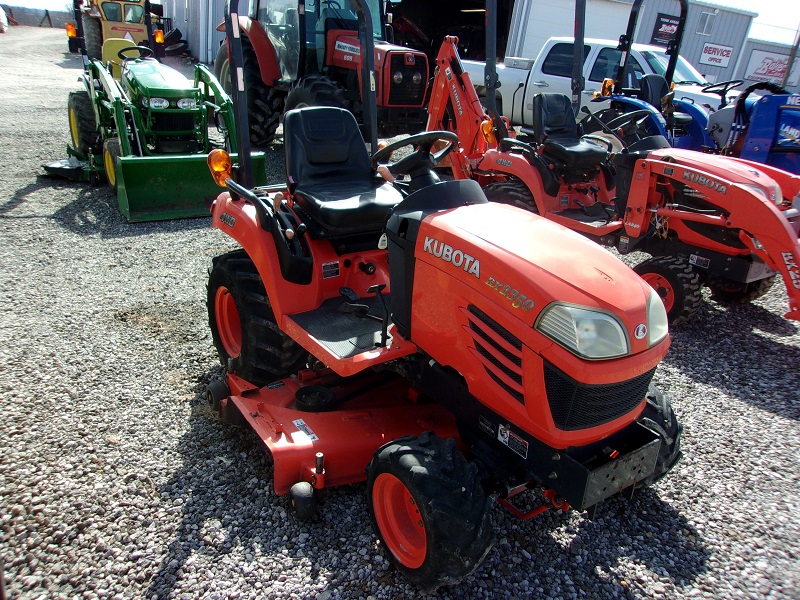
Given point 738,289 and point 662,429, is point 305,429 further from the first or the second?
point 738,289

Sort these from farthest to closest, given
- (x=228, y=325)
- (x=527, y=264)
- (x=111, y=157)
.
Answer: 1. (x=111, y=157)
2. (x=228, y=325)
3. (x=527, y=264)

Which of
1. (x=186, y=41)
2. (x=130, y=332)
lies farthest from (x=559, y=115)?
(x=186, y=41)

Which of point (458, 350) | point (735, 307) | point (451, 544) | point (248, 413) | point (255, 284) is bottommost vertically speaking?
point (735, 307)

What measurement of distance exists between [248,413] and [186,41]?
77.6 ft

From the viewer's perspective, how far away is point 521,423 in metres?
2.09

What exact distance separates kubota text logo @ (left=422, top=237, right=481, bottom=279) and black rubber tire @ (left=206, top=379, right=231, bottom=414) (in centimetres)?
141

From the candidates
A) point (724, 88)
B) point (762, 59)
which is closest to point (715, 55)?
point (762, 59)

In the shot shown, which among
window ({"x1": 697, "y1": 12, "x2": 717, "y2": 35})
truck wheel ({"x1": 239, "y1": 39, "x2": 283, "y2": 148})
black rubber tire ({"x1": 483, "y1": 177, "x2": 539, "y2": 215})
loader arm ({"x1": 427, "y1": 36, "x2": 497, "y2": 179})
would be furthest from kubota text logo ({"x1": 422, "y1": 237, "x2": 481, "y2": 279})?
window ({"x1": 697, "y1": 12, "x2": 717, "y2": 35})

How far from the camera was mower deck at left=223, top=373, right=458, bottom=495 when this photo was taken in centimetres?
251

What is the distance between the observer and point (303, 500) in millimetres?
2406

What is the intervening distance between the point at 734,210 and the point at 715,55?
19500mm

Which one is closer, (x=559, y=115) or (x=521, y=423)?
(x=521, y=423)

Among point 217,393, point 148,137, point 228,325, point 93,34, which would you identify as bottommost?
point 217,393

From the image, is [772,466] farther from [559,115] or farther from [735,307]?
[559,115]
